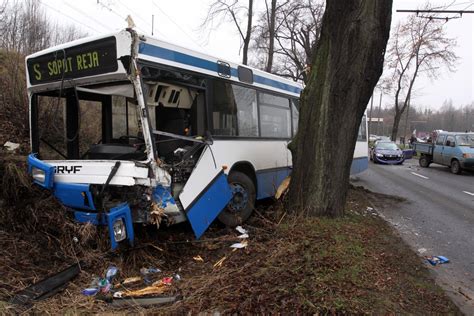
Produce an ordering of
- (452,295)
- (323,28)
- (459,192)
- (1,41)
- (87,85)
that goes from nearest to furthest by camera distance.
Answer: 1. (452,295)
2. (87,85)
3. (323,28)
4. (459,192)
5. (1,41)

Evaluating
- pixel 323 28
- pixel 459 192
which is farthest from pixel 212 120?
pixel 459 192

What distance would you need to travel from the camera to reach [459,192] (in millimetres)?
12469

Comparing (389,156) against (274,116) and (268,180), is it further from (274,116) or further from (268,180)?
(268,180)

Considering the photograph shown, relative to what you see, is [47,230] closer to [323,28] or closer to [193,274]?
[193,274]

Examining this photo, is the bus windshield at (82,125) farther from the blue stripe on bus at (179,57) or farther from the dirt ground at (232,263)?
the blue stripe on bus at (179,57)

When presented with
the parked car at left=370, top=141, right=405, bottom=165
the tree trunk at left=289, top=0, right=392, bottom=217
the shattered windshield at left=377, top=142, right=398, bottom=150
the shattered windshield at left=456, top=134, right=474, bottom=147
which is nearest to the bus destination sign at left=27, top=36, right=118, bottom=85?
the tree trunk at left=289, top=0, right=392, bottom=217

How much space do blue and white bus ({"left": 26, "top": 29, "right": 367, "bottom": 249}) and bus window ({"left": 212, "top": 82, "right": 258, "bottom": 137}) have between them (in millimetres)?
17

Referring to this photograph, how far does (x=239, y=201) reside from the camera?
6.72 m

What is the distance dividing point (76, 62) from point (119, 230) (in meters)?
2.18

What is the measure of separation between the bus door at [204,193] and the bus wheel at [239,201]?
559mm

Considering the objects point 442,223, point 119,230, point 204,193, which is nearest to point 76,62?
point 119,230

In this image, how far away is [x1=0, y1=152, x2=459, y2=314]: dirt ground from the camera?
11.7 ft

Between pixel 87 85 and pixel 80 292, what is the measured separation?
2647 millimetres

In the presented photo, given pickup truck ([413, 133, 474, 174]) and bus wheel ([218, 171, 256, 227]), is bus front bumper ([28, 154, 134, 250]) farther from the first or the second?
pickup truck ([413, 133, 474, 174])
